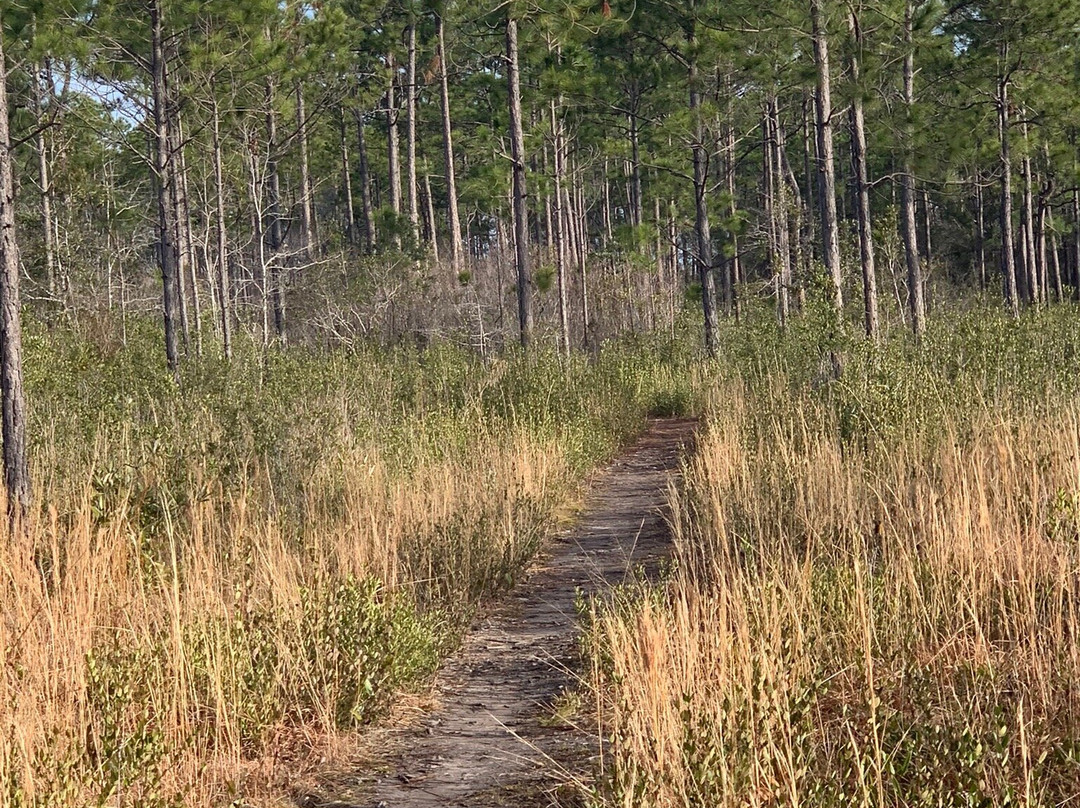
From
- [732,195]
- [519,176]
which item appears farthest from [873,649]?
[732,195]

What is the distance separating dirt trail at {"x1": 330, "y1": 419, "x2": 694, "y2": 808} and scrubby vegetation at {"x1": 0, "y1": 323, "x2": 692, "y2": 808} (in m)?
0.20

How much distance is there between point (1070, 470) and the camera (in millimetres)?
5312

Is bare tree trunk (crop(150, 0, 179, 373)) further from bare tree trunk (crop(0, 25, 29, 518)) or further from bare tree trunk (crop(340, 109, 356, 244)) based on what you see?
bare tree trunk (crop(340, 109, 356, 244))

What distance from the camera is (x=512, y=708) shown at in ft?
15.8

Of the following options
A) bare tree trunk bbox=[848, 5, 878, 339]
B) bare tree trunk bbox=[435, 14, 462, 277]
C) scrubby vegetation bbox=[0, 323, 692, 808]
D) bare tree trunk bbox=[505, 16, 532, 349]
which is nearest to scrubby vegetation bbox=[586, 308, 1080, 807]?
scrubby vegetation bbox=[0, 323, 692, 808]

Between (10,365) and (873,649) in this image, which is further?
(10,365)

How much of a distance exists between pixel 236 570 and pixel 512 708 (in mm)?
1352

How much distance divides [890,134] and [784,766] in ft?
40.6

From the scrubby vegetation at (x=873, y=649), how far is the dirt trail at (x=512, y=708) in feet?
0.94

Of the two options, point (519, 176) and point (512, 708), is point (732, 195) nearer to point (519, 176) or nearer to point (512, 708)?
point (519, 176)

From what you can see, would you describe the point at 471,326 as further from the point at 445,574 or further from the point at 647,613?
the point at 647,613

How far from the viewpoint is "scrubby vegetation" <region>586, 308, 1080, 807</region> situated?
3.08m

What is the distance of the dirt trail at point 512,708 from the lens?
3936mm

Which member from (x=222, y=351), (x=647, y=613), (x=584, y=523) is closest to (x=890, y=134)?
(x=584, y=523)
